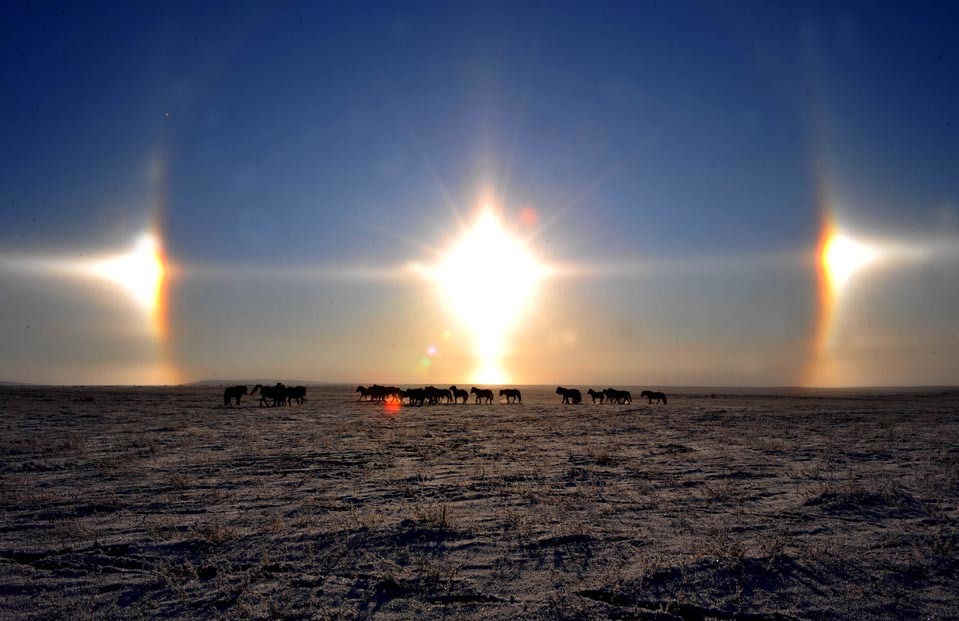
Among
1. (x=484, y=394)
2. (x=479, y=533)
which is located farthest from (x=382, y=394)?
(x=479, y=533)

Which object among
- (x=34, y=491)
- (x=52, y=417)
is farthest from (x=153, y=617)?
(x=52, y=417)

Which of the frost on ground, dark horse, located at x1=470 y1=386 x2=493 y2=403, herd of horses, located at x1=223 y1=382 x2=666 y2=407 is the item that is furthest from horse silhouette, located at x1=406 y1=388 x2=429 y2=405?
the frost on ground

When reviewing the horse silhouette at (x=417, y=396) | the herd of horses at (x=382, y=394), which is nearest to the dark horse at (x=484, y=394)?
the herd of horses at (x=382, y=394)

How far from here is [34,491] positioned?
430 inches

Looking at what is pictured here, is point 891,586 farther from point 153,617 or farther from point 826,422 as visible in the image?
point 826,422

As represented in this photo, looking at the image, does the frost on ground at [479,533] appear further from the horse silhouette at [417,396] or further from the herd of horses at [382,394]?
the horse silhouette at [417,396]

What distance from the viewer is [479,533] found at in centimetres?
811

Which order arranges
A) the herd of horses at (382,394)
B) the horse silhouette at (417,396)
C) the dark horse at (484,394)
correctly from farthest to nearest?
1. the dark horse at (484,394)
2. the horse silhouette at (417,396)
3. the herd of horses at (382,394)

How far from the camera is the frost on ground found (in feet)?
19.6

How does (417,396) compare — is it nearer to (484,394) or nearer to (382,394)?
(382,394)

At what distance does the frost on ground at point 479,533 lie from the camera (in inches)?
235

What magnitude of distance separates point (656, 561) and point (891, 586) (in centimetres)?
241

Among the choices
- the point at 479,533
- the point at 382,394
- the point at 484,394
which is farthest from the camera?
the point at 484,394

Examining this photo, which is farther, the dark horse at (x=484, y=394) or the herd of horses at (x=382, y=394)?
the dark horse at (x=484, y=394)
